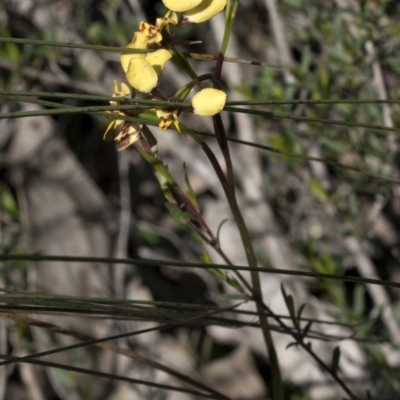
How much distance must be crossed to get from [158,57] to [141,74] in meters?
0.03

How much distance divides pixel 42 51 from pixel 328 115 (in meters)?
1.03

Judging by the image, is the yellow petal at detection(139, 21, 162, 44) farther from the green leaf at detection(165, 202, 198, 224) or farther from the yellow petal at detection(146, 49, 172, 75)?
the green leaf at detection(165, 202, 198, 224)

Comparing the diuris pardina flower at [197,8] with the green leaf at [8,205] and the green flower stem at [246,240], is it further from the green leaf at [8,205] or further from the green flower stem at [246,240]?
the green leaf at [8,205]

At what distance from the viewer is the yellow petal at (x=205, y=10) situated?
778mm

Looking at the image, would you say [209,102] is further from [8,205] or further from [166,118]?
[8,205]

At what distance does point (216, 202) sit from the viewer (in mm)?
2895

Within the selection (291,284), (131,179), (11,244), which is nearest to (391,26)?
(291,284)

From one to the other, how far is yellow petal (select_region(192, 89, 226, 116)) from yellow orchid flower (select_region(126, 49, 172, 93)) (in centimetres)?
6

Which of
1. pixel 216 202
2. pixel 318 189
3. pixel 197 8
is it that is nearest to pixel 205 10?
pixel 197 8

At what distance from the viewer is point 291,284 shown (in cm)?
230

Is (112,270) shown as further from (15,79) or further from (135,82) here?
(135,82)

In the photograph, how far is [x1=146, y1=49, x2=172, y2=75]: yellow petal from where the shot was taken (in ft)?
2.52

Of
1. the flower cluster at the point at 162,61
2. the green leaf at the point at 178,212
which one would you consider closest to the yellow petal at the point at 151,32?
the flower cluster at the point at 162,61

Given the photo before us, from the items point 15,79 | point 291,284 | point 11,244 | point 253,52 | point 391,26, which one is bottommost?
point 291,284
